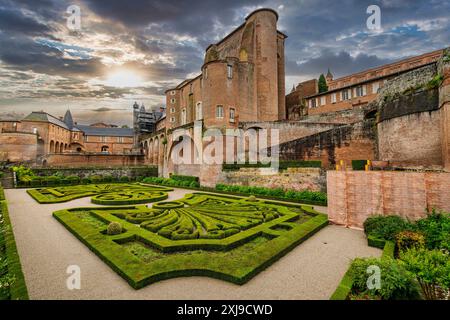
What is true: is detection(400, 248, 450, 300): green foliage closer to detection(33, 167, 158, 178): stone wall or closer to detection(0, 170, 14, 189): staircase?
detection(0, 170, 14, 189): staircase

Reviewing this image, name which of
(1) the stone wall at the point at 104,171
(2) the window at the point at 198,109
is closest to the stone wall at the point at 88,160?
(1) the stone wall at the point at 104,171

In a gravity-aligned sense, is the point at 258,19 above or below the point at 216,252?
above

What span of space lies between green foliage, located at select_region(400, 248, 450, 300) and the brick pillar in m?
6.49

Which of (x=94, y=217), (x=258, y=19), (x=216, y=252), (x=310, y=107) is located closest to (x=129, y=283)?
(x=216, y=252)

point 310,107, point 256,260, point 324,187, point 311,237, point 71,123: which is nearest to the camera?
point 256,260

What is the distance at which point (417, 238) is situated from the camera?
6.89 metres

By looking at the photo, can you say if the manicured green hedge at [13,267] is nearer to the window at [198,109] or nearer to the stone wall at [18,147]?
the window at [198,109]

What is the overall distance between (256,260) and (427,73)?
13.4 meters

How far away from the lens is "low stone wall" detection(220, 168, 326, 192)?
52.0ft

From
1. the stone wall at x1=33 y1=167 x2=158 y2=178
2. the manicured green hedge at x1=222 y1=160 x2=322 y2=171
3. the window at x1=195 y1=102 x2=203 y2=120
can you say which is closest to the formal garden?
the manicured green hedge at x1=222 y1=160 x2=322 y2=171

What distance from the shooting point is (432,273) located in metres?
4.79

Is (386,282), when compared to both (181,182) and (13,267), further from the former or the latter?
(181,182)

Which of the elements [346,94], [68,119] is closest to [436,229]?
[346,94]
